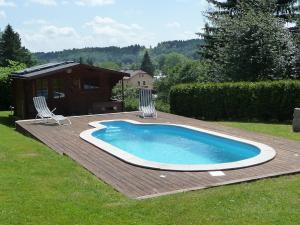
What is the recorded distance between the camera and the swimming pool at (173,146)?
946 centimetres

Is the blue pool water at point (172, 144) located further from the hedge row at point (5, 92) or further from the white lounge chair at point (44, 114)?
the hedge row at point (5, 92)

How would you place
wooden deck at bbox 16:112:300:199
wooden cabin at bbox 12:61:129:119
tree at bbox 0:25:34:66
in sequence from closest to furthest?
wooden deck at bbox 16:112:300:199 < wooden cabin at bbox 12:61:129:119 < tree at bbox 0:25:34:66

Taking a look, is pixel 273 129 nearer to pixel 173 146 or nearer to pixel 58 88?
pixel 173 146

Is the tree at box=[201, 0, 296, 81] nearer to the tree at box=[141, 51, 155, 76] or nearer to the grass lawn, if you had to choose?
the grass lawn

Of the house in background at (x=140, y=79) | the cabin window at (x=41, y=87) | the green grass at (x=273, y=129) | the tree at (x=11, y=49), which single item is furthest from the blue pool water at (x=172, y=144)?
the house in background at (x=140, y=79)

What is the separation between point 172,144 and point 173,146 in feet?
0.84

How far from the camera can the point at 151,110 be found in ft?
59.4

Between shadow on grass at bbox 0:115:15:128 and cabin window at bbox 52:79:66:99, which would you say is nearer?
shadow on grass at bbox 0:115:15:128

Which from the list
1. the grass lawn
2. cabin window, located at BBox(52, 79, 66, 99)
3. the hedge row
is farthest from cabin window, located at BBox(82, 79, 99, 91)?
the grass lawn

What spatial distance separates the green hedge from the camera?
17844 mm

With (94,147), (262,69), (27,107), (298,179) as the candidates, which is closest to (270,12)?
(262,69)

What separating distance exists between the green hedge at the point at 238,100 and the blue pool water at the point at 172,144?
4.62 metres

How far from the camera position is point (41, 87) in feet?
63.7

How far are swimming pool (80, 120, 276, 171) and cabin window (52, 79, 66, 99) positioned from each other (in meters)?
4.08
